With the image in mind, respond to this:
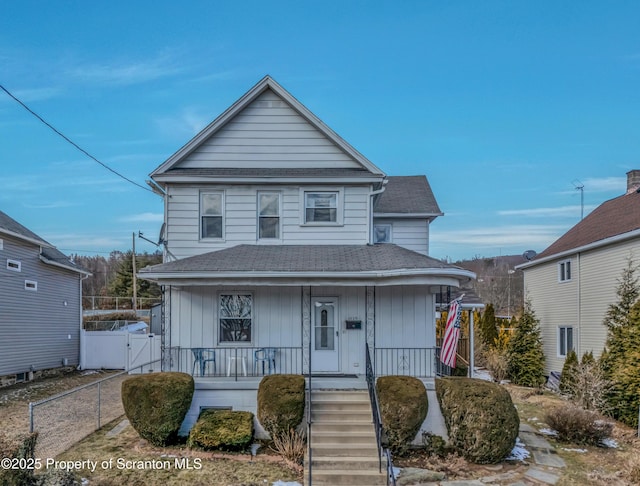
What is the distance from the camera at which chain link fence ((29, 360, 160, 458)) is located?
864 cm

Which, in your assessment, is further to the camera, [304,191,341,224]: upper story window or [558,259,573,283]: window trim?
[558,259,573,283]: window trim

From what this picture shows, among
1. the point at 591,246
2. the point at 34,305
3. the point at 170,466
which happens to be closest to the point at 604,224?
the point at 591,246

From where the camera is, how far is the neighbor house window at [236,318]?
432 inches

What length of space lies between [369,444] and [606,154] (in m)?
20.4

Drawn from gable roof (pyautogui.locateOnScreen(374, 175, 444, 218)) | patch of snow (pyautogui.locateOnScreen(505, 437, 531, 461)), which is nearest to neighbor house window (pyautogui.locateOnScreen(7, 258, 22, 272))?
gable roof (pyautogui.locateOnScreen(374, 175, 444, 218))

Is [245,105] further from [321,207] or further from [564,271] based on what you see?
[564,271]

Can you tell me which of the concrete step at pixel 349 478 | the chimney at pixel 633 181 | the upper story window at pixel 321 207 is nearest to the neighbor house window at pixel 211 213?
the upper story window at pixel 321 207

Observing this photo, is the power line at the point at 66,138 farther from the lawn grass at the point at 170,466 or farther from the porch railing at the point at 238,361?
the lawn grass at the point at 170,466

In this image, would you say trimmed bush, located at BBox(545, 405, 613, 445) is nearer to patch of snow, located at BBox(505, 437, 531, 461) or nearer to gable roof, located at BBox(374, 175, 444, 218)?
patch of snow, located at BBox(505, 437, 531, 461)

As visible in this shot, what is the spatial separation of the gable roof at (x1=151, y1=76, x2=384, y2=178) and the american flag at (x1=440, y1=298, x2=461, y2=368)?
13.1 feet

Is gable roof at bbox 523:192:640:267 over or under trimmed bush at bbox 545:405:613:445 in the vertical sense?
over

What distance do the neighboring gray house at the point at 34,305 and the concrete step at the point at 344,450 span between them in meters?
12.1

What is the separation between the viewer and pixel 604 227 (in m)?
16.0

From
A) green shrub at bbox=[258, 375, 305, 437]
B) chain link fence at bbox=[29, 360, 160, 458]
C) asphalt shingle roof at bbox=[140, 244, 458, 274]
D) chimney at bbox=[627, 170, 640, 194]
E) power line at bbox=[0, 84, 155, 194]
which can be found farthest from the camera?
chimney at bbox=[627, 170, 640, 194]
